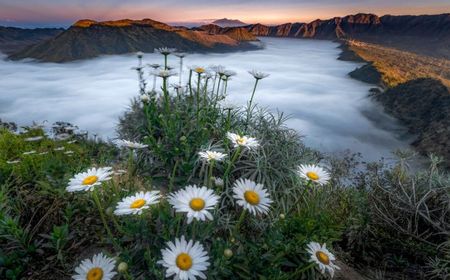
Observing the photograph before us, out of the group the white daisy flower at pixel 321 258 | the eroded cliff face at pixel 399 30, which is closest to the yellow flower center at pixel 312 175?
the white daisy flower at pixel 321 258

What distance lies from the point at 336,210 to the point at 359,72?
60.2 meters

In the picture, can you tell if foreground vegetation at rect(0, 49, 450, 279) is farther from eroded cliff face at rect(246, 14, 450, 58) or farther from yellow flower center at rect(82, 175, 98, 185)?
eroded cliff face at rect(246, 14, 450, 58)

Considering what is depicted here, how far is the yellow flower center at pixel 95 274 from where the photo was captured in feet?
4.63

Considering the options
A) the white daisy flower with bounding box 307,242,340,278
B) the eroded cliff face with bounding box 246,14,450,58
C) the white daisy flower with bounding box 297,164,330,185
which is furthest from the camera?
the eroded cliff face with bounding box 246,14,450,58

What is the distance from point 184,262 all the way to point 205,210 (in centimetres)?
24

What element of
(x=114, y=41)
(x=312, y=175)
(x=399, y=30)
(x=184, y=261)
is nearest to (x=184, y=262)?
(x=184, y=261)

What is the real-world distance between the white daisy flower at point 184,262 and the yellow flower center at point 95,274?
0.31 metres

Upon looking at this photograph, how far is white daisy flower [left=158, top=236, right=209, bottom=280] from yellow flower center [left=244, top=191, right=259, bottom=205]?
0.33 metres

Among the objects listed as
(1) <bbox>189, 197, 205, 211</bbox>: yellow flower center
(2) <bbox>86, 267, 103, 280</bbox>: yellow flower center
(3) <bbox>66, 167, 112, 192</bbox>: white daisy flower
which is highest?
(1) <bbox>189, 197, 205, 211</bbox>: yellow flower center

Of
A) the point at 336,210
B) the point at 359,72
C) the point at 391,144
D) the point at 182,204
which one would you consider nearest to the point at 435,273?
the point at 336,210

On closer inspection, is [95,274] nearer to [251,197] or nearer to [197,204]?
[197,204]

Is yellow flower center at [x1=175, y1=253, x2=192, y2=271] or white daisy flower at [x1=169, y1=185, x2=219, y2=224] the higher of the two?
white daisy flower at [x1=169, y1=185, x2=219, y2=224]

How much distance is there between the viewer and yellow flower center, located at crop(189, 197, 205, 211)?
58.6 inches

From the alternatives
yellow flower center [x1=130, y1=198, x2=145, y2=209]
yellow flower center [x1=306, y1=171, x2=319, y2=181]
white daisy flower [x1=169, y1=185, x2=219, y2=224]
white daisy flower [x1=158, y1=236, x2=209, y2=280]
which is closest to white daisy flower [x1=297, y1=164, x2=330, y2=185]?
yellow flower center [x1=306, y1=171, x2=319, y2=181]
